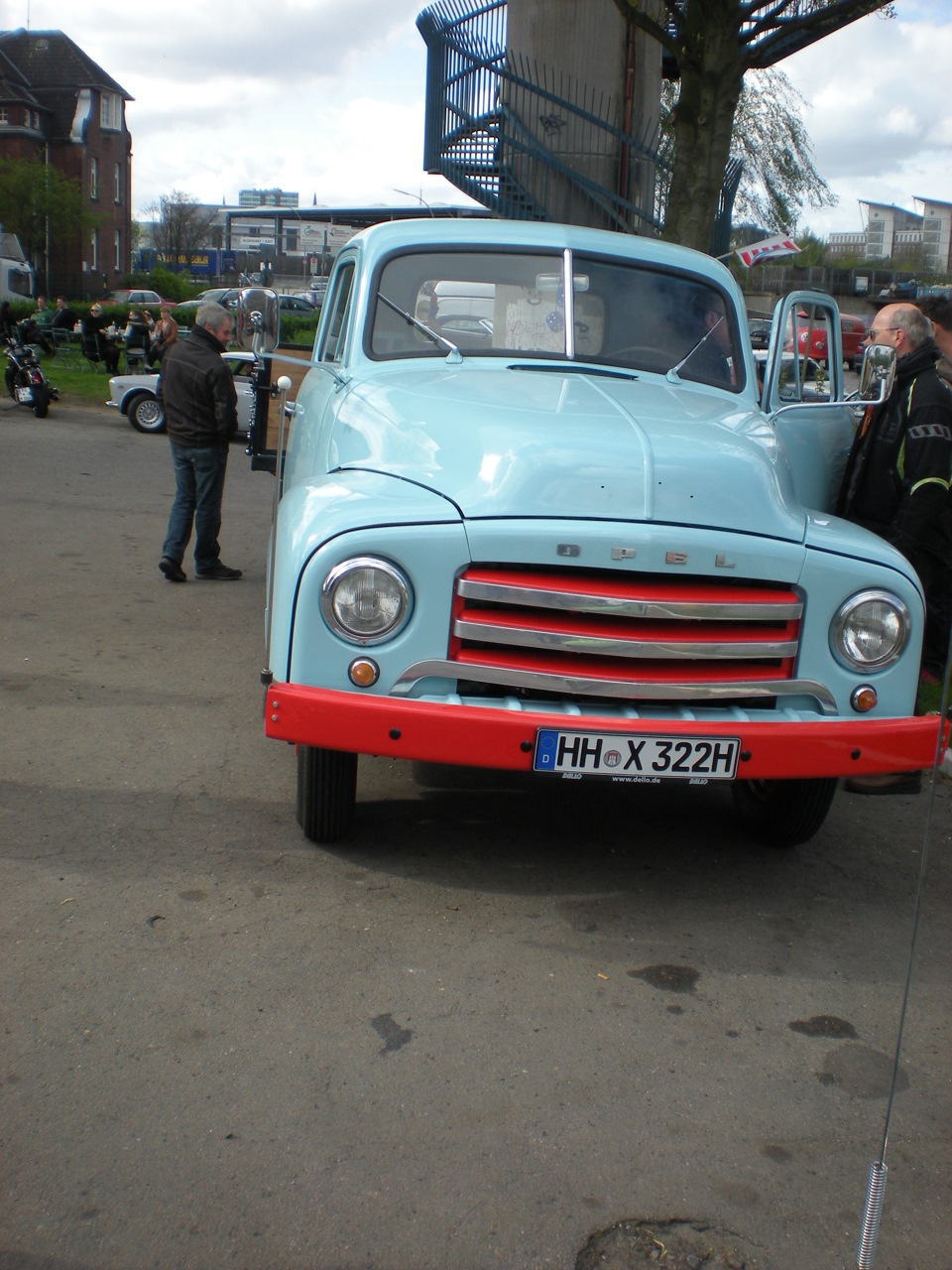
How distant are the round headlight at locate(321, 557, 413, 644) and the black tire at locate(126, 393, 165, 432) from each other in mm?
15085

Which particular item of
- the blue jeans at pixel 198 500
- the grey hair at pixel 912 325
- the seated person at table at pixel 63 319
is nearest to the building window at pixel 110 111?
the seated person at table at pixel 63 319

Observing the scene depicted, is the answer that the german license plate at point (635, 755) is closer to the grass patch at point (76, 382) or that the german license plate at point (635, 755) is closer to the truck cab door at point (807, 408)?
the truck cab door at point (807, 408)

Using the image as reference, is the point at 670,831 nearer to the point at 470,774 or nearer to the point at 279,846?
the point at 470,774

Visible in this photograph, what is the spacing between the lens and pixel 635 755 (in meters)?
3.70

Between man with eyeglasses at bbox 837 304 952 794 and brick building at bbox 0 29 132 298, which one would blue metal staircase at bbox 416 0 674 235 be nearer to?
man with eyeglasses at bbox 837 304 952 794

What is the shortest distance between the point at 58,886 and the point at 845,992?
235 cm

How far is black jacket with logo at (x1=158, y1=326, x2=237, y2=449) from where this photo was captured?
8219mm

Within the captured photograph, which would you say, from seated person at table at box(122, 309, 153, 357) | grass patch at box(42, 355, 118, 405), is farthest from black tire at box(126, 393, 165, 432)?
seated person at table at box(122, 309, 153, 357)

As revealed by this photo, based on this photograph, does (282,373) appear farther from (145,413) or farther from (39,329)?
(39,329)

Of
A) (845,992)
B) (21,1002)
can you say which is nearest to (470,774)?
(845,992)

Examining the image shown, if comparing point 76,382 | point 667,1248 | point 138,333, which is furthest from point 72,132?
point 667,1248

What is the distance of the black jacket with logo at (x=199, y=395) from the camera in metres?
8.22

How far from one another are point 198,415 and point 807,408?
4446 millimetres

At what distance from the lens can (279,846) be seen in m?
4.39
